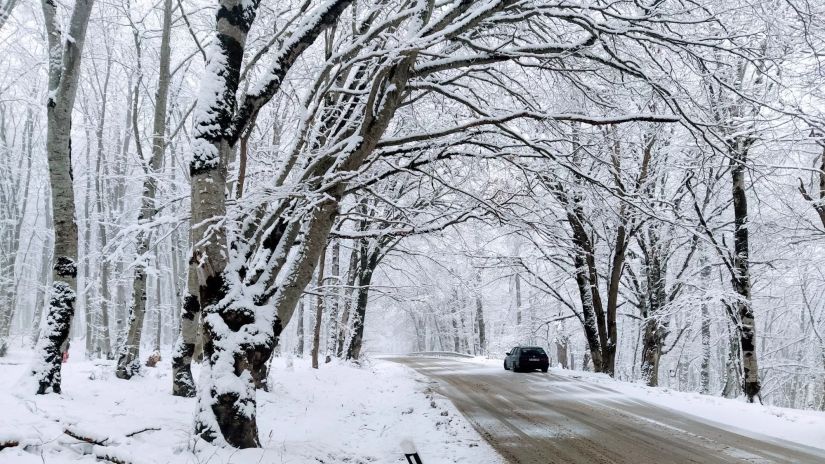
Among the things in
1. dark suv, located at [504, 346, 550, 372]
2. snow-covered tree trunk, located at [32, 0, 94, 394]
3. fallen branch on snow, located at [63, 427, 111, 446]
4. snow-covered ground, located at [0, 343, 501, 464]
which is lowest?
dark suv, located at [504, 346, 550, 372]

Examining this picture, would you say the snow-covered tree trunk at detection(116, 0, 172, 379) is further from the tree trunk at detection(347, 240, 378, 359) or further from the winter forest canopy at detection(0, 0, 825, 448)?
the tree trunk at detection(347, 240, 378, 359)

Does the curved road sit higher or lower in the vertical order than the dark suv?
higher

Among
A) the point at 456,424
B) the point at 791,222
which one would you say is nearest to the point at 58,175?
the point at 456,424

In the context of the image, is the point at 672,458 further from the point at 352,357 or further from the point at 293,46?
the point at 352,357

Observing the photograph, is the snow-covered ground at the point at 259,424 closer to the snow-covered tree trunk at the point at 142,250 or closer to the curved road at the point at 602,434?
the snow-covered tree trunk at the point at 142,250

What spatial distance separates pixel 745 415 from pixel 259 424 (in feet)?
31.0

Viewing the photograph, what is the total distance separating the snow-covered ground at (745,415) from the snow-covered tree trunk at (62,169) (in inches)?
437

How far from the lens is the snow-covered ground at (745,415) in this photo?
27.3ft

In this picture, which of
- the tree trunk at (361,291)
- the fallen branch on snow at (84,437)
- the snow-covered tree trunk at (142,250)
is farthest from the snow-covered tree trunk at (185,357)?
the tree trunk at (361,291)

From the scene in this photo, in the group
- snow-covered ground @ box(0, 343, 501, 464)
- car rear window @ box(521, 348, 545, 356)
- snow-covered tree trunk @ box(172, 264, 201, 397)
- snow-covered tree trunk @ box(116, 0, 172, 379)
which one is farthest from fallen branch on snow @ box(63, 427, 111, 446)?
car rear window @ box(521, 348, 545, 356)

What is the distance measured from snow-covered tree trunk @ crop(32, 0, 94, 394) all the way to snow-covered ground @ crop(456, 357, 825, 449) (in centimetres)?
1109

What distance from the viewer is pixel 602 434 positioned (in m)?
7.92

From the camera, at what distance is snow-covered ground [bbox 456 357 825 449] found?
8328 millimetres

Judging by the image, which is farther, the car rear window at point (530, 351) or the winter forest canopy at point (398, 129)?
the car rear window at point (530, 351)
